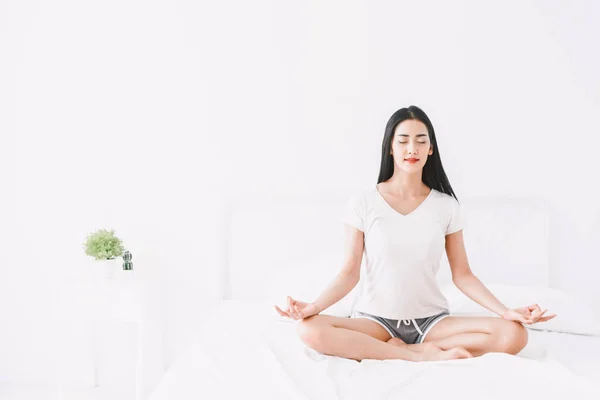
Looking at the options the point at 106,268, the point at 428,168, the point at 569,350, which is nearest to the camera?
the point at 569,350

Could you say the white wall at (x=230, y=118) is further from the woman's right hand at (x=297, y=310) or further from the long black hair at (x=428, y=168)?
the woman's right hand at (x=297, y=310)

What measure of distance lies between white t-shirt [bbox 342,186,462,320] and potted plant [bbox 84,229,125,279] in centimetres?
114

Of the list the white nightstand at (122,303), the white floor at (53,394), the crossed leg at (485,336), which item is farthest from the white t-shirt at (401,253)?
the white floor at (53,394)

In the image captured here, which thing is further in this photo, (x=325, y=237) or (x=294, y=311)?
(x=325, y=237)

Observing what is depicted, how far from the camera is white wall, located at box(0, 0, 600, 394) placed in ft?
8.86

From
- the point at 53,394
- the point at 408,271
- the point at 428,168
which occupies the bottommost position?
the point at 53,394

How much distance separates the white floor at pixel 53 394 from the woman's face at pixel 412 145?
1.63 meters

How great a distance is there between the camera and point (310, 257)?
275 centimetres

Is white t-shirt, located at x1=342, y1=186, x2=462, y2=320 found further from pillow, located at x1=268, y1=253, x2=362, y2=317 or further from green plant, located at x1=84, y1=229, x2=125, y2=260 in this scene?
green plant, located at x1=84, y1=229, x2=125, y2=260

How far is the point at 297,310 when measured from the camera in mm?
1794

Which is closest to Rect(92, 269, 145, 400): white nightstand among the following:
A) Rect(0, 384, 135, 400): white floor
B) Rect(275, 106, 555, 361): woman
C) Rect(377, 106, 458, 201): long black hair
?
Rect(0, 384, 135, 400): white floor

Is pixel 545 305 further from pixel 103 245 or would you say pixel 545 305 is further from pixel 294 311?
pixel 103 245

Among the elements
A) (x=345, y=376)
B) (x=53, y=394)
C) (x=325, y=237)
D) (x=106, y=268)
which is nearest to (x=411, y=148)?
(x=345, y=376)

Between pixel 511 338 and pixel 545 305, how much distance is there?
0.56 metres
